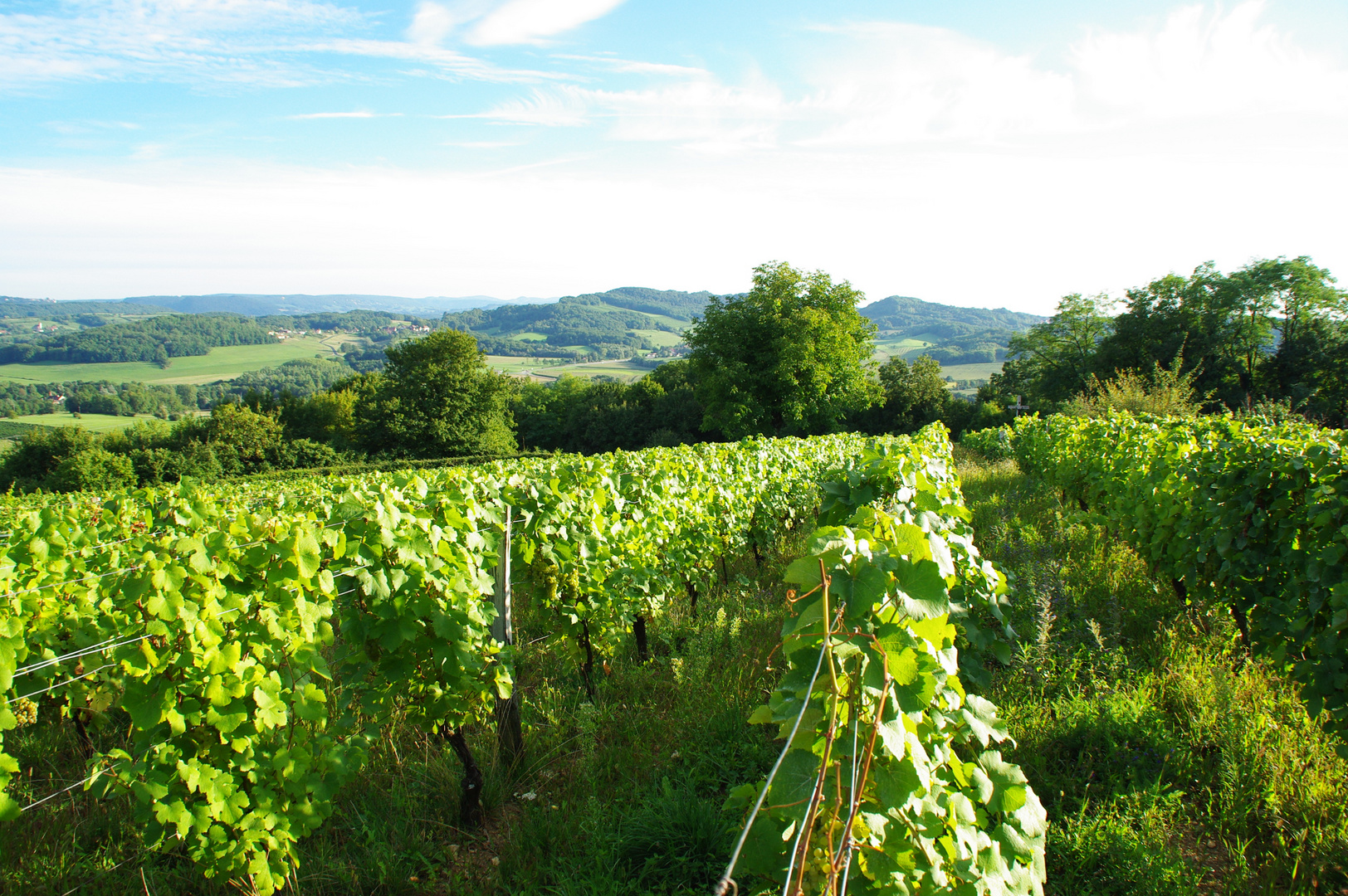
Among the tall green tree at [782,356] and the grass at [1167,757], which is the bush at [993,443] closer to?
the tall green tree at [782,356]

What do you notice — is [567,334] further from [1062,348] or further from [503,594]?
[503,594]

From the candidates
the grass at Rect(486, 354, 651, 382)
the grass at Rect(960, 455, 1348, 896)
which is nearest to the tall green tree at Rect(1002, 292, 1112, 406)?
the grass at Rect(960, 455, 1348, 896)

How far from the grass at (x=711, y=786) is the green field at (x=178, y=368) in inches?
5136

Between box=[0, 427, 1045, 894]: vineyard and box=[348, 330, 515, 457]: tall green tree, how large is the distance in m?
33.6

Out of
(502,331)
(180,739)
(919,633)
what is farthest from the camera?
(502,331)

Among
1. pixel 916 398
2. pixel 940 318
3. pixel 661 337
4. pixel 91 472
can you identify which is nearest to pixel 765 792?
pixel 91 472

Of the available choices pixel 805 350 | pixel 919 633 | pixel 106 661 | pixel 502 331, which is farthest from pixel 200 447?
pixel 502 331

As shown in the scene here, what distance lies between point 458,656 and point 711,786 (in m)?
1.61

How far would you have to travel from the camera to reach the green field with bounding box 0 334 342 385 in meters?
106

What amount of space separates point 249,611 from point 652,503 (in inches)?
136

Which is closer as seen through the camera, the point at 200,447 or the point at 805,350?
the point at 805,350

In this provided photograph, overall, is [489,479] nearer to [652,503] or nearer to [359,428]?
[652,503]

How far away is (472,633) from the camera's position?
11.0 feet

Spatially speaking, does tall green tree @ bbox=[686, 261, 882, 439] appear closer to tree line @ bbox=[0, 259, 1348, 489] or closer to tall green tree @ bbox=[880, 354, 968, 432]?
tree line @ bbox=[0, 259, 1348, 489]
